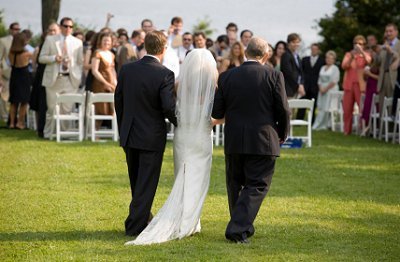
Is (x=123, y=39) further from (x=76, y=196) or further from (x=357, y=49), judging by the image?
(x=76, y=196)

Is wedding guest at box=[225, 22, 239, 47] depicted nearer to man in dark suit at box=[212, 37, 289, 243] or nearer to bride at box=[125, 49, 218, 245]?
bride at box=[125, 49, 218, 245]

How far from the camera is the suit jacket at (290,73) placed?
21.2m

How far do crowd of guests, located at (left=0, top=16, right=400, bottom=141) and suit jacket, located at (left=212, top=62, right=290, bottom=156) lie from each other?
8.29 metres

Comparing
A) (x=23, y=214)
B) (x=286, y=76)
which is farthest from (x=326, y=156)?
(x=23, y=214)

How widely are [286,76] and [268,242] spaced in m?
11.6

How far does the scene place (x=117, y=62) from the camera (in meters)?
21.7

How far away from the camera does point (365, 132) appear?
23.7m

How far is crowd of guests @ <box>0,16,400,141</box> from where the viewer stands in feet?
68.8

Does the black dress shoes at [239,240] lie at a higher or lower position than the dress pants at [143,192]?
lower

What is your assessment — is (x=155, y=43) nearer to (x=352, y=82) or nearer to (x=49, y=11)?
(x=352, y=82)

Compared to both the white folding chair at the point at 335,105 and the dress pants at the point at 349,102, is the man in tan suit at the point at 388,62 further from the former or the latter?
the white folding chair at the point at 335,105

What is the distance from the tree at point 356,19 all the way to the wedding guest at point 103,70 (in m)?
14.2

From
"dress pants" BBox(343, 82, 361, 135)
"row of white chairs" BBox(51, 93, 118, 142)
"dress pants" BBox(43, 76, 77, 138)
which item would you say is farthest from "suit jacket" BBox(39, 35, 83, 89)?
"dress pants" BBox(343, 82, 361, 135)

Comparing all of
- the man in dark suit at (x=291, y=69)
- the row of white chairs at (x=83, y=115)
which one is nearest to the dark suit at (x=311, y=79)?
the man in dark suit at (x=291, y=69)
